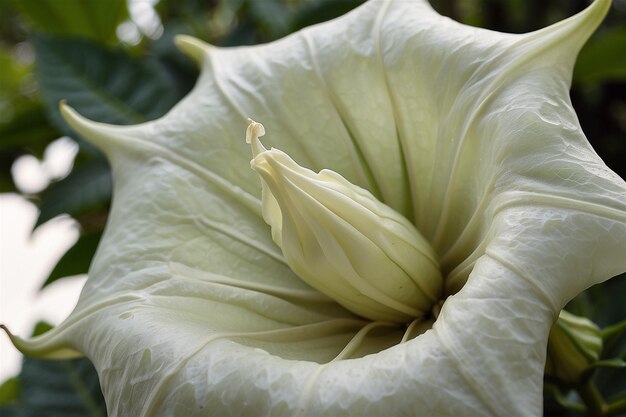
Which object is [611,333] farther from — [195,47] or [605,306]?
[195,47]

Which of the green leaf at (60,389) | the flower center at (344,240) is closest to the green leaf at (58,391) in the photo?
the green leaf at (60,389)

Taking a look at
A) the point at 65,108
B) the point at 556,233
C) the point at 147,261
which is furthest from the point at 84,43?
the point at 556,233

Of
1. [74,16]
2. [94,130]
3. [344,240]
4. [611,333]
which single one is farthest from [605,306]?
[74,16]

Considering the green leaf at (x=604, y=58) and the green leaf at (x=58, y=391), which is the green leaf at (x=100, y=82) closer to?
the green leaf at (x=58, y=391)

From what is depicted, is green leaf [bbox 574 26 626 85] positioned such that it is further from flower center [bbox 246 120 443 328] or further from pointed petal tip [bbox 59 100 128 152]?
pointed petal tip [bbox 59 100 128 152]

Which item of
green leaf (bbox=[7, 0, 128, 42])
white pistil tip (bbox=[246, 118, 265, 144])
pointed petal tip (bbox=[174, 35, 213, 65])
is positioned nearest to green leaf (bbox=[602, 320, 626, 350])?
white pistil tip (bbox=[246, 118, 265, 144])

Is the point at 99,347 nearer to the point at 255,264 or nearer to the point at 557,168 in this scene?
the point at 255,264
